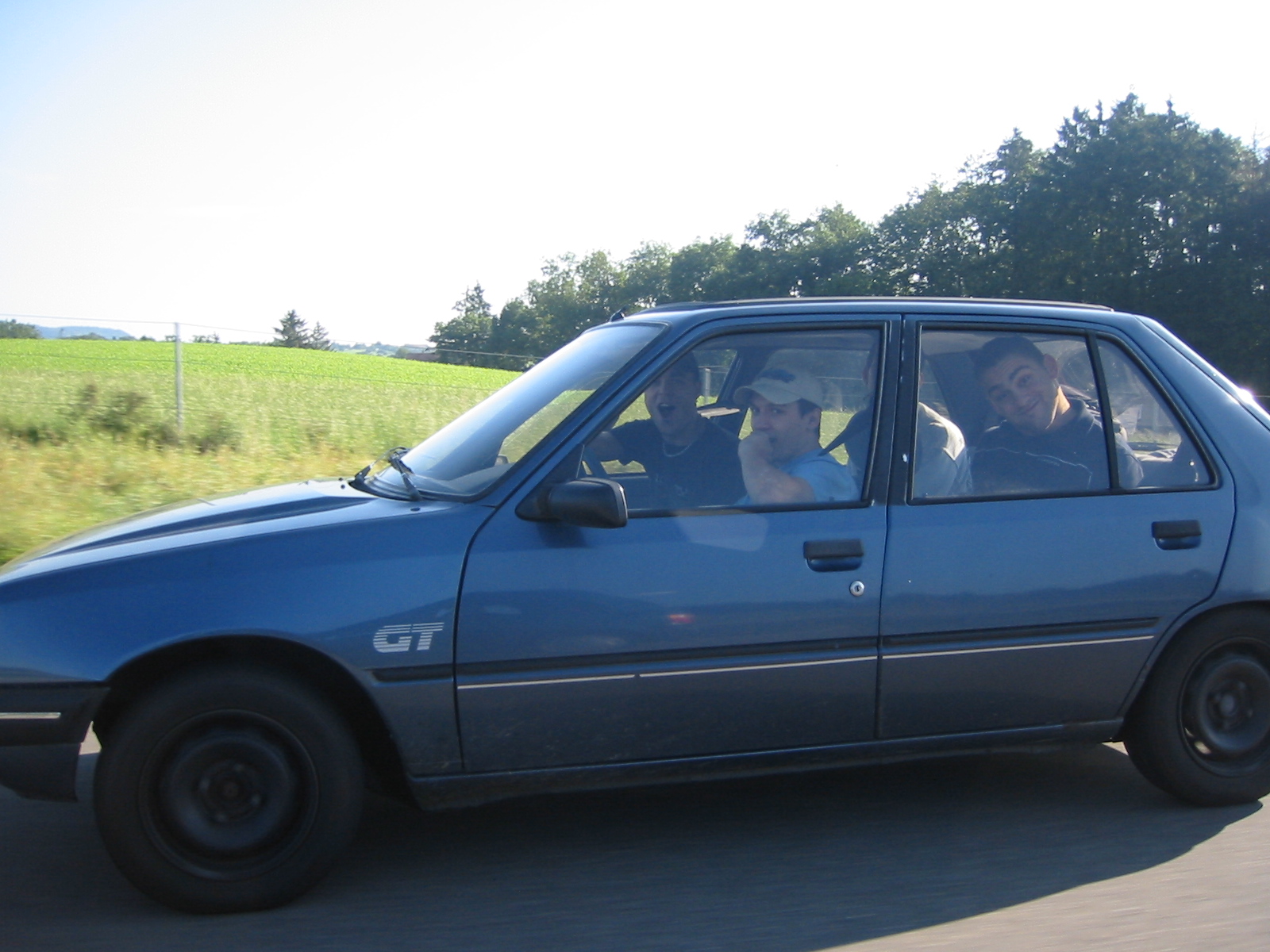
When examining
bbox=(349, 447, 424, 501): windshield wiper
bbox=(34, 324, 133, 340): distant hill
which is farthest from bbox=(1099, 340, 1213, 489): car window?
bbox=(34, 324, 133, 340): distant hill

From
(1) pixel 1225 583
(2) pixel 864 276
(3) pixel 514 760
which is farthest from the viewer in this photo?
(2) pixel 864 276

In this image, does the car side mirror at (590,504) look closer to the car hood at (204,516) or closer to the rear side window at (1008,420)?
the car hood at (204,516)

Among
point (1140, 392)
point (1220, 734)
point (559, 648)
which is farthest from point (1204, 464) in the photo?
point (559, 648)

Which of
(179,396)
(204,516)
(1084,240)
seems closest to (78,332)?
(179,396)

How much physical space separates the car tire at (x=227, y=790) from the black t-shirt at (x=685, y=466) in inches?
46.6

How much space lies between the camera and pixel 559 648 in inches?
131

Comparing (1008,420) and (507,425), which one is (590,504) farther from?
(1008,420)

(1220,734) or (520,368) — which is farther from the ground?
(520,368)

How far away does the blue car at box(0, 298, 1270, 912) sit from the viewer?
316 centimetres

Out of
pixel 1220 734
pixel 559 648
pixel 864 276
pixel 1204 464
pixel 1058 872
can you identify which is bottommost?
pixel 1058 872

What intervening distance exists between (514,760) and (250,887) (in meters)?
Result: 0.79

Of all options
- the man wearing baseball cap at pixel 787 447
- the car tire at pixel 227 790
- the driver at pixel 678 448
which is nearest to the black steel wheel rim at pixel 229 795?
the car tire at pixel 227 790

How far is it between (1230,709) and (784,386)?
196cm

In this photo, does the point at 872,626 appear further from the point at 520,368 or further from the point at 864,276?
the point at 864,276
